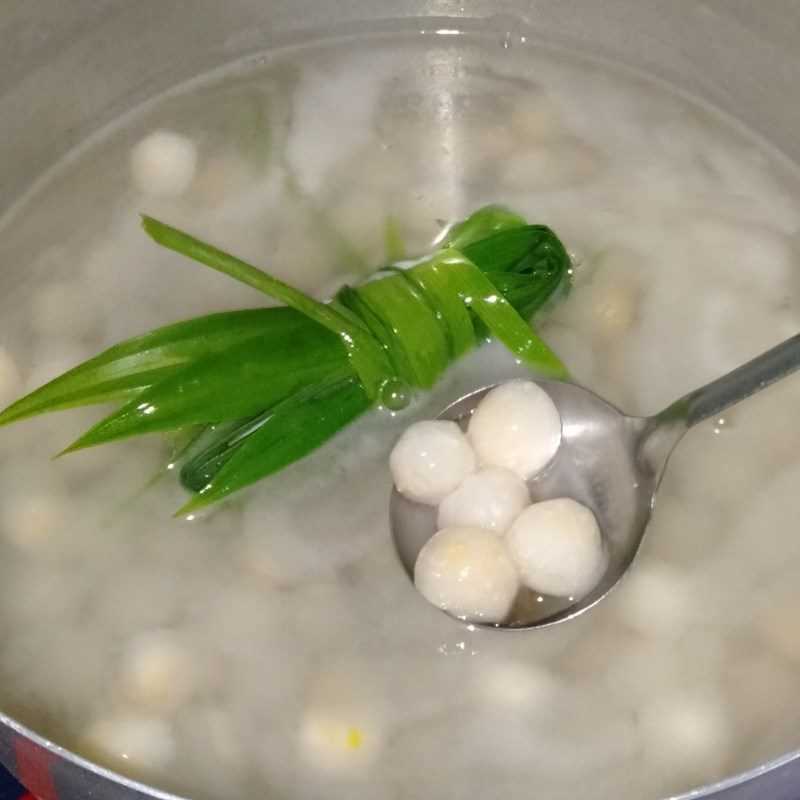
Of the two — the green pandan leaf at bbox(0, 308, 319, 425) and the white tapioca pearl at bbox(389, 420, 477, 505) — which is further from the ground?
the green pandan leaf at bbox(0, 308, 319, 425)

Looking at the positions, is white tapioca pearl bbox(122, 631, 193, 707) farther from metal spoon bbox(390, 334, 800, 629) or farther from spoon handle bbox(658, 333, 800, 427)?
spoon handle bbox(658, 333, 800, 427)

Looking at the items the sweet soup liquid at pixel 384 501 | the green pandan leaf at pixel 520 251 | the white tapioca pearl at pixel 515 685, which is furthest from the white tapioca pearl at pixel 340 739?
the green pandan leaf at pixel 520 251

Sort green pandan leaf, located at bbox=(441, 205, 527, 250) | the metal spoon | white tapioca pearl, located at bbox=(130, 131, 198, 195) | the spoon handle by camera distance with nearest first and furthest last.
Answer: the spoon handle, the metal spoon, green pandan leaf, located at bbox=(441, 205, 527, 250), white tapioca pearl, located at bbox=(130, 131, 198, 195)

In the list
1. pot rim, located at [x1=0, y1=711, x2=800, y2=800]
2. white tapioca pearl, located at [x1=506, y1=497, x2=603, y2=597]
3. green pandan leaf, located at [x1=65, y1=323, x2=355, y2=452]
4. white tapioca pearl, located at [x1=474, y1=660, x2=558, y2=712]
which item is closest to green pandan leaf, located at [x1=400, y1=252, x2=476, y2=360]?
green pandan leaf, located at [x1=65, y1=323, x2=355, y2=452]

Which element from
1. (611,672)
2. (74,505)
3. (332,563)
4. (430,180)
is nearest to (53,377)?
(74,505)

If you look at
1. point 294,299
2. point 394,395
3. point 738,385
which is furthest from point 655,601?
point 294,299

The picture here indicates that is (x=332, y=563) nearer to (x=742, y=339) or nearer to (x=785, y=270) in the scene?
(x=742, y=339)

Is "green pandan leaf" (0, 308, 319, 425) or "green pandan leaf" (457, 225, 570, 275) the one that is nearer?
"green pandan leaf" (0, 308, 319, 425)
